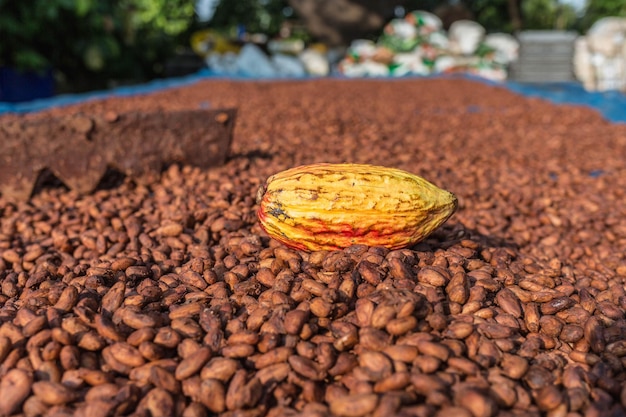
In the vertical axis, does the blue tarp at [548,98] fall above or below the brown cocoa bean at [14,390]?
below

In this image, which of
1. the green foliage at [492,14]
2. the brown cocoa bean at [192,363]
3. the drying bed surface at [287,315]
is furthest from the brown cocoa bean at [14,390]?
the green foliage at [492,14]

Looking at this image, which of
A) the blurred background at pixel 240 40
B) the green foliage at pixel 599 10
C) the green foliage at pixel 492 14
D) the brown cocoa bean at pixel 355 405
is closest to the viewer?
the brown cocoa bean at pixel 355 405

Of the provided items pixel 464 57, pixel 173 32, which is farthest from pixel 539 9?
pixel 173 32

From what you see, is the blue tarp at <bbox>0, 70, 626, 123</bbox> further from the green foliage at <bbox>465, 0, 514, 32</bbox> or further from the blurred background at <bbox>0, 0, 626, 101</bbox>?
the green foliage at <bbox>465, 0, 514, 32</bbox>

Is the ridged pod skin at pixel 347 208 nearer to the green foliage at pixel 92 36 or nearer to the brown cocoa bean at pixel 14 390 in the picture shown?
the brown cocoa bean at pixel 14 390

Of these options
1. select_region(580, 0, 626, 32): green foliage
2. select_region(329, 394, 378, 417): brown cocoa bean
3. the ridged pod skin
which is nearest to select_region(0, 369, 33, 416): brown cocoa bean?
select_region(329, 394, 378, 417): brown cocoa bean

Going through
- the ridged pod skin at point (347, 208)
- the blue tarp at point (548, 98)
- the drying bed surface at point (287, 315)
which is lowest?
the blue tarp at point (548, 98)

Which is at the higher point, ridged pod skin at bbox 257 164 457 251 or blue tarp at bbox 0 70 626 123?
ridged pod skin at bbox 257 164 457 251
